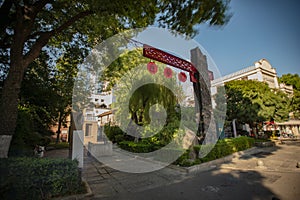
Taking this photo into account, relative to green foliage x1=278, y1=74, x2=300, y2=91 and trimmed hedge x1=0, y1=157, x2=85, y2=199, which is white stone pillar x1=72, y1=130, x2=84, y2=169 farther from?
green foliage x1=278, y1=74, x2=300, y2=91

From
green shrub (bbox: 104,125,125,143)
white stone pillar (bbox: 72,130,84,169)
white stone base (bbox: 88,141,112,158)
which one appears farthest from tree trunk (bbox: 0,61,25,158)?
green shrub (bbox: 104,125,125,143)

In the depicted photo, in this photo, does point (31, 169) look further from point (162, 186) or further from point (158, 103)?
point (158, 103)

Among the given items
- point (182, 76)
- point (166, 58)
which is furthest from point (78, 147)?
point (182, 76)

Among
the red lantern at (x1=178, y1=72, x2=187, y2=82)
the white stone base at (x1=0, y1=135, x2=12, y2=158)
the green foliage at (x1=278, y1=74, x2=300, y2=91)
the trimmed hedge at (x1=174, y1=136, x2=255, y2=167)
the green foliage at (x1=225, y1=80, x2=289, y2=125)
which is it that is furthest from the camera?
the green foliage at (x1=278, y1=74, x2=300, y2=91)

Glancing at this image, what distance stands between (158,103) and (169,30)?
596cm

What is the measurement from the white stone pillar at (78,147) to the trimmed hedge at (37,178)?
595 millimetres

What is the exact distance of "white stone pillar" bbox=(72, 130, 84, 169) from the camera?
4.54 m

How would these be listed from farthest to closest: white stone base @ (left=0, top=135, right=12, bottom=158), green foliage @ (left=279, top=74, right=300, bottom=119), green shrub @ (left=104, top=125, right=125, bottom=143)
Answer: green foliage @ (left=279, top=74, right=300, bottom=119)
green shrub @ (left=104, top=125, right=125, bottom=143)
white stone base @ (left=0, top=135, right=12, bottom=158)

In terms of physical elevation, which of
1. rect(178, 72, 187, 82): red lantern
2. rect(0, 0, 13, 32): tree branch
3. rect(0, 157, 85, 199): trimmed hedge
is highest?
rect(0, 0, 13, 32): tree branch

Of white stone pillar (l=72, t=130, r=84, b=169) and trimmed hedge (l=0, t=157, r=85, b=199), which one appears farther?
white stone pillar (l=72, t=130, r=84, b=169)

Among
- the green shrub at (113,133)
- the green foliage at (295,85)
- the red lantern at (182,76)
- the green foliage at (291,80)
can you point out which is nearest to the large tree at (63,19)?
the red lantern at (182,76)

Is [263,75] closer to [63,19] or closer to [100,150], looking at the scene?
[100,150]

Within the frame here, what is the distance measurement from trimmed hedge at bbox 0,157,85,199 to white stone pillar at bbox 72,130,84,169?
0.59 meters

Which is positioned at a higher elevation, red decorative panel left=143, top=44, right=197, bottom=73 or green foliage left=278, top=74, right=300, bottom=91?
green foliage left=278, top=74, right=300, bottom=91
